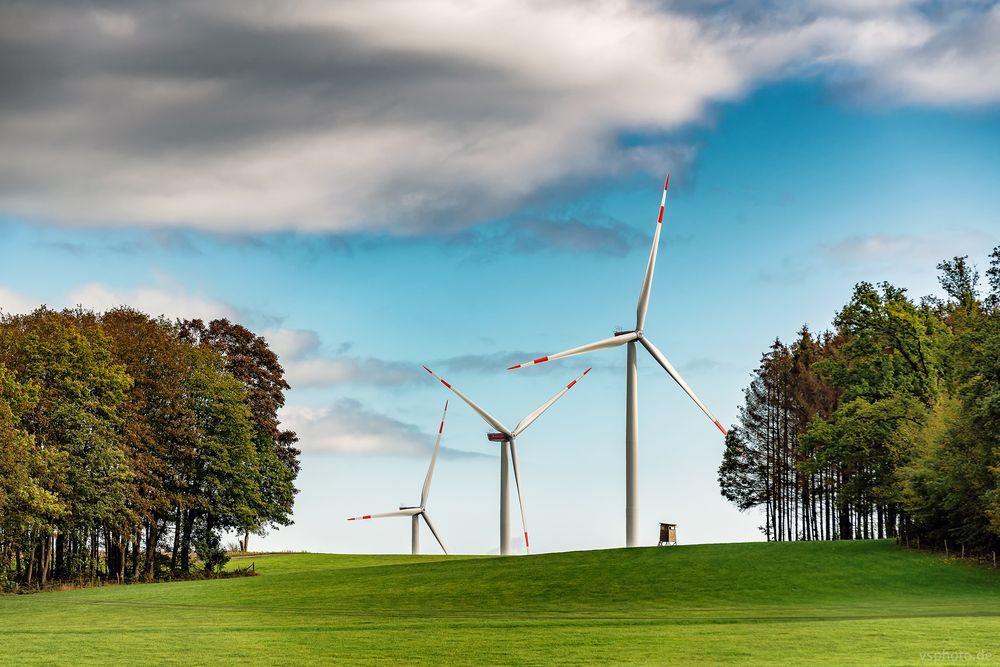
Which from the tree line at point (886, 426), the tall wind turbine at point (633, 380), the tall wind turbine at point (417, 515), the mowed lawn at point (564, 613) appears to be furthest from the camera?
the tall wind turbine at point (417, 515)

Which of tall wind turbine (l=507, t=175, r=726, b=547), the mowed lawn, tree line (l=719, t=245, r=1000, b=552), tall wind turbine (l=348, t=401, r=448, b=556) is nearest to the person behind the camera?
the mowed lawn

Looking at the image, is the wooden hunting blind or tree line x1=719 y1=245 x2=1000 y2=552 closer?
tree line x1=719 y1=245 x2=1000 y2=552

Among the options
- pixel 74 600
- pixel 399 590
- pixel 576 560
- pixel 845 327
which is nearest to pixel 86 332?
pixel 74 600

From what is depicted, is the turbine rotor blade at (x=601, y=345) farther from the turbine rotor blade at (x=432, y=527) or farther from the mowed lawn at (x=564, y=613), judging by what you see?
the turbine rotor blade at (x=432, y=527)

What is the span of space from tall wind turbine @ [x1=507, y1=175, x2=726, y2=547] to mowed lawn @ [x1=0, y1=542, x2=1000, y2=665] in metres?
3.08

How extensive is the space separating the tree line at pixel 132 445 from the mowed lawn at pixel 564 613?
5917 millimetres

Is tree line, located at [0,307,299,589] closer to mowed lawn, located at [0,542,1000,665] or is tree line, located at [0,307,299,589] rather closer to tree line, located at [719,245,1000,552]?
mowed lawn, located at [0,542,1000,665]

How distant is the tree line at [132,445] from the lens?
222ft

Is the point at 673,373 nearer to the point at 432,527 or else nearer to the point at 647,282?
the point at 647,282

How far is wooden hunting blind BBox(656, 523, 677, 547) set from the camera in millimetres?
79875

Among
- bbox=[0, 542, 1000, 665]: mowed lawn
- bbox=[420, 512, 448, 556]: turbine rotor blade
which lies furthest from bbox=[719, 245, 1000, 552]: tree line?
bbox=[420, 512, 448, 556]: turbine rotor blade

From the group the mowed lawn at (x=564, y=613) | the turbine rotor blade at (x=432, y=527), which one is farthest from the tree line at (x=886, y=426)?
the turbine rotor blade at (x=432, y=527)

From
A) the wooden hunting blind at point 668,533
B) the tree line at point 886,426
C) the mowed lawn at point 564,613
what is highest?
the tree line at point 886,426

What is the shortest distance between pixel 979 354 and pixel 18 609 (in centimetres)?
5068
